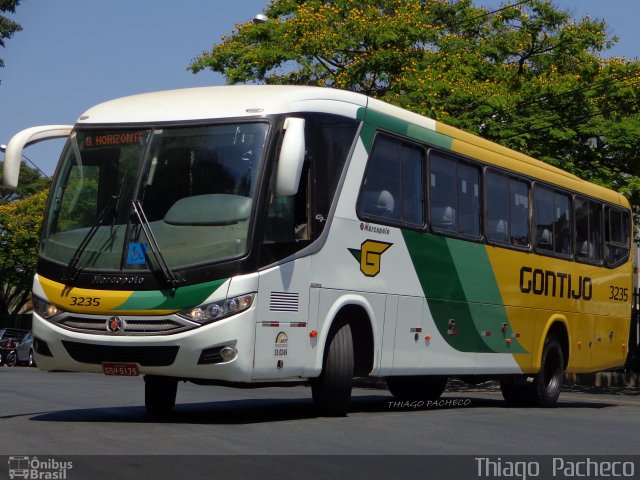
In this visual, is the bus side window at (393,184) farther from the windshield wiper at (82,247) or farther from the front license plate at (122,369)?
the front license plate at (122,369)

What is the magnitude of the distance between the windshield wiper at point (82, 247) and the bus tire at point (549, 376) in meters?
8.24

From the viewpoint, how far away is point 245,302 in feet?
36.4

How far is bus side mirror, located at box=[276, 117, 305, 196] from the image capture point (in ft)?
36.4

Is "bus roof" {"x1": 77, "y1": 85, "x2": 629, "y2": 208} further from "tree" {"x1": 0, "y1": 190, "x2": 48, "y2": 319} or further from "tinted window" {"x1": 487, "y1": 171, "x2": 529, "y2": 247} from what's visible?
"tree" {"x1": 0, "y1": 190, "x2": 48, "y2": 319}

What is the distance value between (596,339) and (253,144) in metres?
9.99

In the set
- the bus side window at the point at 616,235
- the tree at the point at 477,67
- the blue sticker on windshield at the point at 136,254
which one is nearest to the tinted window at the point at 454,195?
the blue sticker on windshield at the point at 136,254

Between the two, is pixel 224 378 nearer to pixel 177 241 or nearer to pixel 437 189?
pixel 177 241

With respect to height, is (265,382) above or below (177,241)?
below

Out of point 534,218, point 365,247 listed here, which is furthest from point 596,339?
point 365,247

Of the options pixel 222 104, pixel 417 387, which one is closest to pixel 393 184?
pixel 222 104

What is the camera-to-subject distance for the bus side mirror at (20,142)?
37.4ft
